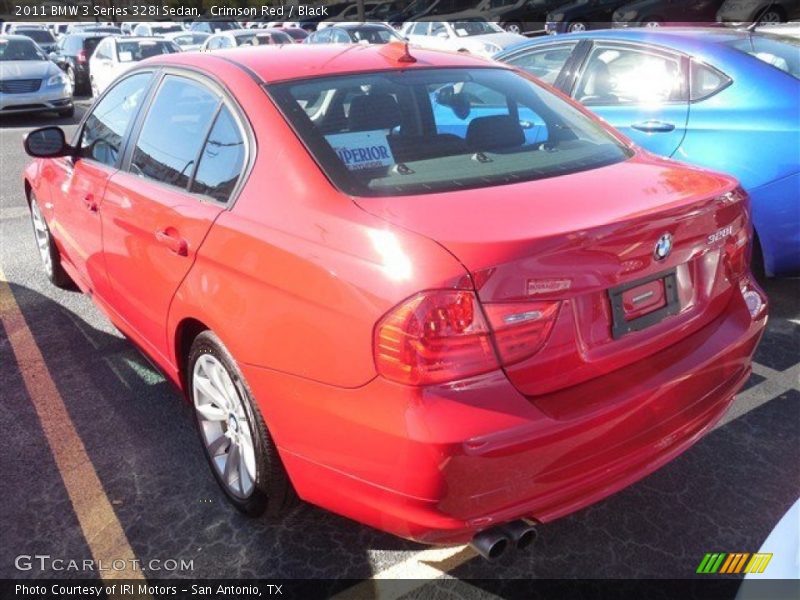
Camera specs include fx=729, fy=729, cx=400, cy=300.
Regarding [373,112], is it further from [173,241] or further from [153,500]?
[153,500]

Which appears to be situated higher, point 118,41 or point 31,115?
point 118,41

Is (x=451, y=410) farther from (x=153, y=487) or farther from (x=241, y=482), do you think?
(x=153, y=487)

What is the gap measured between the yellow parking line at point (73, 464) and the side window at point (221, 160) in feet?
4.14

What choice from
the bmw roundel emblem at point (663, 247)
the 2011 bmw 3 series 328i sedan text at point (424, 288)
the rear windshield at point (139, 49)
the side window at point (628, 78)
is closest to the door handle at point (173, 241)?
the 2011 bmw 3 series 328i sedan text at point (424, 288)

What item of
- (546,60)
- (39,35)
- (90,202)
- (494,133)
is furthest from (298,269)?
(39,35)

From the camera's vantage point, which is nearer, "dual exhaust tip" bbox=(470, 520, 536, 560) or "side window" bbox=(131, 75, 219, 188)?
"dual exhaust tip" bbox=(470, 520, 536, 560)

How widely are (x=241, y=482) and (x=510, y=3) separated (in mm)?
28213

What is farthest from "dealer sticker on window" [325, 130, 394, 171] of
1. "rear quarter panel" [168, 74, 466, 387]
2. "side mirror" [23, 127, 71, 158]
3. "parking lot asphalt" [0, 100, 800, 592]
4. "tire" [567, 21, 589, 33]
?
"tire" [567, 21, 589, 33]

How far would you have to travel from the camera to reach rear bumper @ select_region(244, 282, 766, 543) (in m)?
1.87

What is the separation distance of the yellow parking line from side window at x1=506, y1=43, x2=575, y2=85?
3850 millimetres

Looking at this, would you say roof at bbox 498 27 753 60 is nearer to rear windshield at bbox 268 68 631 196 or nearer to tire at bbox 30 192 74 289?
rear windshield at bbox 268 68 631 196

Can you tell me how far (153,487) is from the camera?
289 cm

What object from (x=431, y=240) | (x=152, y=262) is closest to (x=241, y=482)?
(x=152, y=262)

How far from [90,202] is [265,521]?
1832 mm
